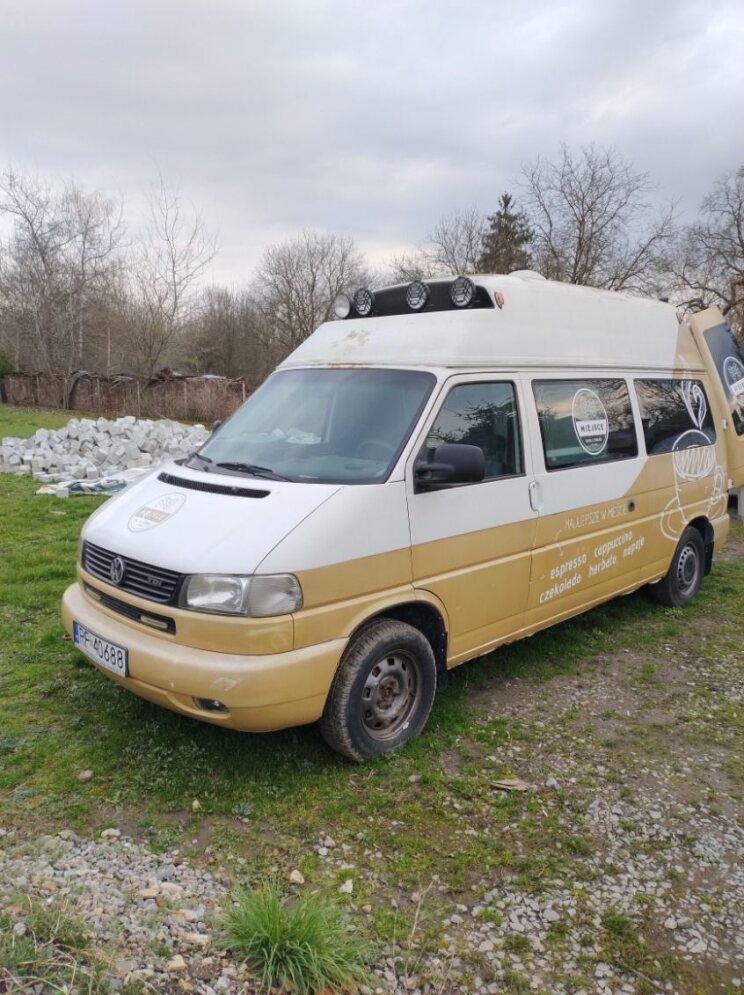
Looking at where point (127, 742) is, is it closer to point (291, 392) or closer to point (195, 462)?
point (195, 462)

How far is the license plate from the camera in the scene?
134 inches

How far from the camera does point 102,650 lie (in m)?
3.57

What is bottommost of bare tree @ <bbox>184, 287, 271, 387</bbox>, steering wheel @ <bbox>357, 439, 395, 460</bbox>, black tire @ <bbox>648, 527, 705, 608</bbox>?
black tire @ <bbox>648, 527, 705, 608</bbox>

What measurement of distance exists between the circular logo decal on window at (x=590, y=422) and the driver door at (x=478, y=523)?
698 millimetres

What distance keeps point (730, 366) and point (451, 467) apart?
491cm

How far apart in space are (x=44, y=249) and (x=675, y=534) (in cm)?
3163

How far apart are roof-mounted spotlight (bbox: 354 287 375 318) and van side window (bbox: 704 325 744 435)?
371cm

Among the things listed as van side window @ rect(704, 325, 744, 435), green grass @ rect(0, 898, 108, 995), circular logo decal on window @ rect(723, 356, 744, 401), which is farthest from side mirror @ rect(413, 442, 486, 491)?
circular logo decal on window @ rect(723, 356, 744, 401)

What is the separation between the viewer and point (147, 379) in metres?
27.0

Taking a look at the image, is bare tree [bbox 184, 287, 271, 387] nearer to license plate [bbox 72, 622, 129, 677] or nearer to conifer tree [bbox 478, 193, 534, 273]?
conifer tree [bbox 478, 193, 534, 273]

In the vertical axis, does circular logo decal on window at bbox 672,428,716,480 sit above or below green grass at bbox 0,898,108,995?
above

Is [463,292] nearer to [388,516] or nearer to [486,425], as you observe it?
[486,425]

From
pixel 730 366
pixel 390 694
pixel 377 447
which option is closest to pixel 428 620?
pixel 390 694

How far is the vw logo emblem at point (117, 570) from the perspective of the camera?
11.6ft
